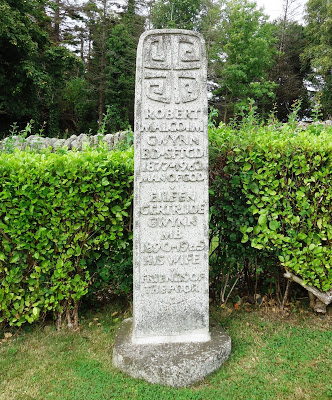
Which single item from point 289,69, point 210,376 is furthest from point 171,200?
point 289,69

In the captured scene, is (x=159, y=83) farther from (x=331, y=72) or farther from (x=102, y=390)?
(x=331, y=72)

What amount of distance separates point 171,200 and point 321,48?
2724cm

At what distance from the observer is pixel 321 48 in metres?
24.7

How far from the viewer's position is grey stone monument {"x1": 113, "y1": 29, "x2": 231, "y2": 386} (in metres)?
2.78

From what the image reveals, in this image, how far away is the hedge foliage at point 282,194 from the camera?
323cm

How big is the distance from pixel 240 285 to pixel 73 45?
28.9m

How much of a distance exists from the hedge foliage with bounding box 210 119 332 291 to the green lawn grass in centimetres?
64

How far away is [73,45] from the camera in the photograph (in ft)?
91.1

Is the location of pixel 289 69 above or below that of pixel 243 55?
above

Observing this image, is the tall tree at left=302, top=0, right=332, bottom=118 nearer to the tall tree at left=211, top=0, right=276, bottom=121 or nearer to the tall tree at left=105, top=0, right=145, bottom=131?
the tall tree at left=211, top=0, right=276, bottom=121

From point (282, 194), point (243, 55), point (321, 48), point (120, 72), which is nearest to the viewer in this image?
point (282, 194)

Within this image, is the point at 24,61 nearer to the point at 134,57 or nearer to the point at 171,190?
the point at 134,57

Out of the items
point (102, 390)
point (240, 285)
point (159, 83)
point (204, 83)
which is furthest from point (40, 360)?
point (204, 83)

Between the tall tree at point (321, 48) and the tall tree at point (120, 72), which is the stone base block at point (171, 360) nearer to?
the tall tree at point (321, 48)
